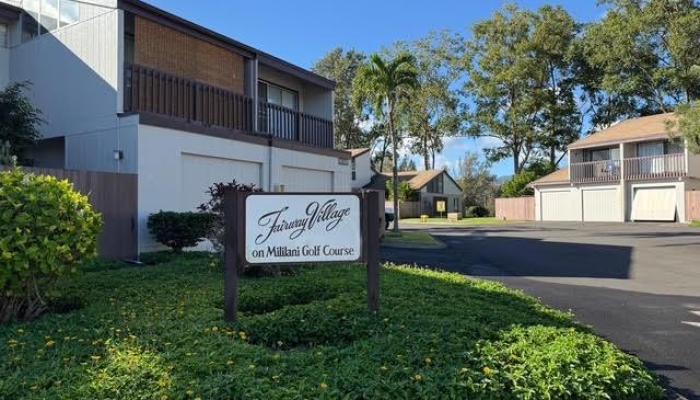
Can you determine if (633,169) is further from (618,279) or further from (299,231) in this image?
(299,231)

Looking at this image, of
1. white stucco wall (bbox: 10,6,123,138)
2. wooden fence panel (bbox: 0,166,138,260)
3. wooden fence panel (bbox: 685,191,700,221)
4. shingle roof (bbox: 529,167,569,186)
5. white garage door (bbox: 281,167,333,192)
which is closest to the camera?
wooden fence panel (bbox: 0,166,138,260)

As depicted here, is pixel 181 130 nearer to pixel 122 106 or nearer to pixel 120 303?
pixel 122 106

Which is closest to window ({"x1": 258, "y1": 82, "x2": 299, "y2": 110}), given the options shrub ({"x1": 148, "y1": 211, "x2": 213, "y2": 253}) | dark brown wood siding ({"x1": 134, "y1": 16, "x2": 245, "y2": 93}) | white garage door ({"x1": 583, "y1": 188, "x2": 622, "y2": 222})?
dark brown wood siding ({"x1": 134, "y1": 16, "x2": 245, "y2": 93})

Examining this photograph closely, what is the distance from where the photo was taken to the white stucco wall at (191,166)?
1220 cm

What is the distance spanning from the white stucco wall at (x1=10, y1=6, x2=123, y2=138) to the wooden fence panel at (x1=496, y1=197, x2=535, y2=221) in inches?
1520

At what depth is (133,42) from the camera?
1369 centimetres

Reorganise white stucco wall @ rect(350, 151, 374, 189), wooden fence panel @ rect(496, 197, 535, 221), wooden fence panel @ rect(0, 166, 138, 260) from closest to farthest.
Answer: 1. wooden fence panel @ rect(0, 166, 138, 260)
2. wooden fence panel @ rect(496, 197, 535, 221)
3. white stucco wall @ rect(350, 151, 374, 189)

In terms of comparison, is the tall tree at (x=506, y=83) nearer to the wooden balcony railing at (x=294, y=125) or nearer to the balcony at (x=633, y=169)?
the balcony at (x=633, y=169)

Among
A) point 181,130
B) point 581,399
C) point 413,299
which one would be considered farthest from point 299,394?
point 181,130

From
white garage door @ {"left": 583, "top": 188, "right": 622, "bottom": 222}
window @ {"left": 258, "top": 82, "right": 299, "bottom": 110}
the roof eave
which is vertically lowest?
white garage door @ {"left": 583, "top": 188, "right": 622, "bottom": 222}

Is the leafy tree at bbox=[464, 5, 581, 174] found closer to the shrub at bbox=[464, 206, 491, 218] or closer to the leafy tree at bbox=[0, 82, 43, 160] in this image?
the shrub at bbox=[464, 206, 491, 218]

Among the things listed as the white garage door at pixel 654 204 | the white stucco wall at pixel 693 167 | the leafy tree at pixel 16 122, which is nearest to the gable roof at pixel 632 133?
the white stucco wall at pixel 693 167

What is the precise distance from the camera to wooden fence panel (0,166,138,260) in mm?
11031

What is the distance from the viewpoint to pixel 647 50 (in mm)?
45406
